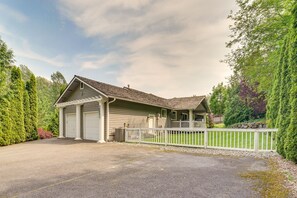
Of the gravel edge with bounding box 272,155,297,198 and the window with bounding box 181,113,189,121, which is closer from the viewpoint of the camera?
the gravel edge with bounding box 272,155,297,198

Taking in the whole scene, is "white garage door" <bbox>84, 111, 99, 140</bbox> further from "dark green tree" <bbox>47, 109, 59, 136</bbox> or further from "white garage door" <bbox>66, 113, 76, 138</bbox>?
"dark green tree" <bbox>47, 109, 59, 136</bbox>

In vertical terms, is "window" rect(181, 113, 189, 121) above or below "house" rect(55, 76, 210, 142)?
below

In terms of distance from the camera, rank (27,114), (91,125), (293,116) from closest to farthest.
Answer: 1. (293,116)
2. (91,125)
3. (27,114)

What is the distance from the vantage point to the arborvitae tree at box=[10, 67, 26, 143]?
11414 mm

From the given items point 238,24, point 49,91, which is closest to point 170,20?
point 238,24

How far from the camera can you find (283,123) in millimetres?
5918

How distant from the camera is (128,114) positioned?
13016 millimetres

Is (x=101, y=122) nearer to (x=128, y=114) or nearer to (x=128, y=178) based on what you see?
(x=128, y=114)

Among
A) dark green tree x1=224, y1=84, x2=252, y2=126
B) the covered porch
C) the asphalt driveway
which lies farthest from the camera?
dark green tree x1=224, y1=84, x2=252, y2=126

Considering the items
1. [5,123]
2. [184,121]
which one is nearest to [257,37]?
[184,121]

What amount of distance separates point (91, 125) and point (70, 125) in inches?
120

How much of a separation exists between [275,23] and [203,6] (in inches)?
179

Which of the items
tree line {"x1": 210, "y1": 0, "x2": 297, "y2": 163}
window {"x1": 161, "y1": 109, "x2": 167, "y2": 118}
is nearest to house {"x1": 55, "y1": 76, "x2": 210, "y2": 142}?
window {"x1": 161, "y1": 109, "x2": 167, "y2": 118}

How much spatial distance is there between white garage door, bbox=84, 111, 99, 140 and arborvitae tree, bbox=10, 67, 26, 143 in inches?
171
